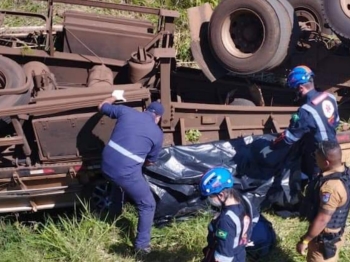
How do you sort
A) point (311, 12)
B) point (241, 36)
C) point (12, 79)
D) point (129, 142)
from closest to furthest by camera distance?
point (129, 142) < point (12, 79) < point (241, 36) < point (311, 12)

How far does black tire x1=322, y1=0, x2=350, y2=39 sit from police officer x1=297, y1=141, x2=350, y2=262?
8.01 ft

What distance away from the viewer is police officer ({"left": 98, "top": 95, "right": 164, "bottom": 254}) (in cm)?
562

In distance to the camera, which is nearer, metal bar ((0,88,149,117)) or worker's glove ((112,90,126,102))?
metal bar ((0,88,149,117))

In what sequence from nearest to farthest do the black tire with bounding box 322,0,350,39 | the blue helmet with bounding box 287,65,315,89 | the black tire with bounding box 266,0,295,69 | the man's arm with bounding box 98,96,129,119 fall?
the man's arm with bounding box 98,96,129,119 → the blue helmet with bounding box 287,65,315,89 → the black tire with bounding box 322,0,350,39 → the black tire with bounding box 266,0,295,69

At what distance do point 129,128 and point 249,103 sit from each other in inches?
80.7

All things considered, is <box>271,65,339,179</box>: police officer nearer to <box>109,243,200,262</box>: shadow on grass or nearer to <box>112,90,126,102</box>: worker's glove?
<box>109,243,200,262</box>: shadow on grass

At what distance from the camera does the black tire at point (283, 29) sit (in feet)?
21.8

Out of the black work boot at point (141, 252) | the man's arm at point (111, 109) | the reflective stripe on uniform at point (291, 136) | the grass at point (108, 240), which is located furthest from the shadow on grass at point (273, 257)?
the man's arm at point (111, 109)

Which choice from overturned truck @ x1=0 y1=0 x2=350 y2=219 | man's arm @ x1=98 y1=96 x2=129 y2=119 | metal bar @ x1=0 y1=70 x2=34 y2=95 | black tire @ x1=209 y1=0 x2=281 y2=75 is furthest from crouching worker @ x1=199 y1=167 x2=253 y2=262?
black tire @ x1=209 y1=0 x2=281 y2=75

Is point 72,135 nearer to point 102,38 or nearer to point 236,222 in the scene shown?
point 102,38

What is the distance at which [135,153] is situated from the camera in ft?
18.5

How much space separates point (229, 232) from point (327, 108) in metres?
2.28

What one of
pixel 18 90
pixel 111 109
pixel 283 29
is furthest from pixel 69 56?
pixel 283 29

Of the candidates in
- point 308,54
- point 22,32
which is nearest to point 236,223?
point 308,54
